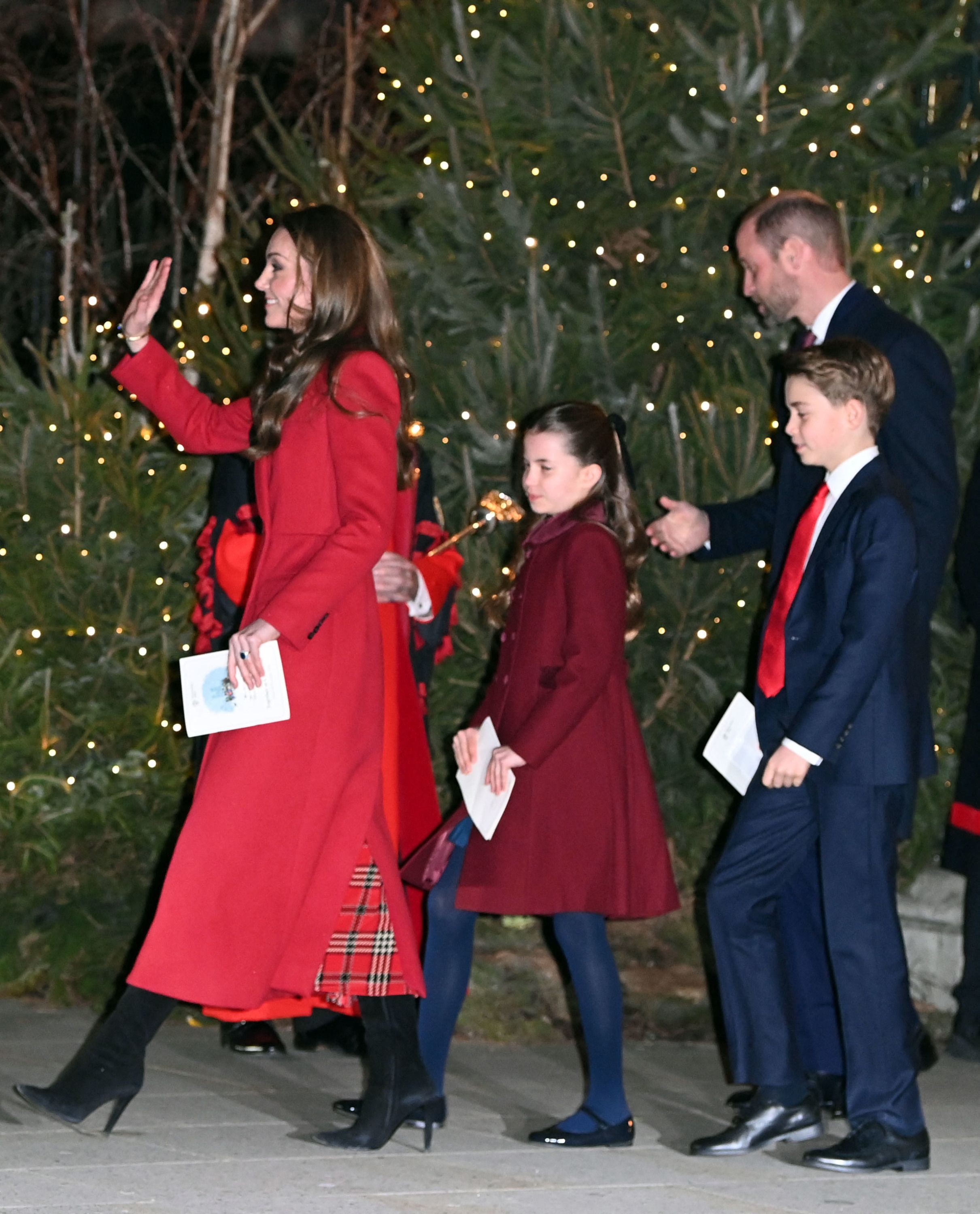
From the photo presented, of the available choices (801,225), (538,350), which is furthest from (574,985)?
(538,350)

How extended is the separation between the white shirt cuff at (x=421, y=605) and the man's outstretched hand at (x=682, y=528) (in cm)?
59

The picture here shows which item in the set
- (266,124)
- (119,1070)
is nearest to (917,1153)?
(119,1070)

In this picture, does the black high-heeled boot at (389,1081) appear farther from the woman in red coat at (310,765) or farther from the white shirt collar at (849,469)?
the white shirt collar at (849,469)

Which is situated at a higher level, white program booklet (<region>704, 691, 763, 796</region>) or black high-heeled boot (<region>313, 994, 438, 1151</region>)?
white program booklet (<region>704, 691, 763, 796</region>)

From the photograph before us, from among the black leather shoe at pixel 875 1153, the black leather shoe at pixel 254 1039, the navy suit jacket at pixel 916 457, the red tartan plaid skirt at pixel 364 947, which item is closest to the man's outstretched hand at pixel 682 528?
the navy suit jacket at pixel 916 457

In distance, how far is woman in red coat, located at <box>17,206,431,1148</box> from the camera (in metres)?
3.74

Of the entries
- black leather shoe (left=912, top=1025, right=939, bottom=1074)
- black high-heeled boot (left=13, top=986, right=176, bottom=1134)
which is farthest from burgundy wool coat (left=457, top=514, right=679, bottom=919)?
black leather shoe (left=912, top=1025, right=939, bottom=1074)

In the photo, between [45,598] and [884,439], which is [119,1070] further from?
[45,598]

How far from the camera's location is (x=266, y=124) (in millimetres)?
12656

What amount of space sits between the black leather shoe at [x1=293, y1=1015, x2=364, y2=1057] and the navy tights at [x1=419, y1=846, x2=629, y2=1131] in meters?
0.74

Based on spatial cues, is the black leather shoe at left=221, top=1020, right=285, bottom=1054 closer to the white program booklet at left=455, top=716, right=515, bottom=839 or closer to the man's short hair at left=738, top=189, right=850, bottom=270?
the white program booklet at left=455, top=716, right=515, bottom=839

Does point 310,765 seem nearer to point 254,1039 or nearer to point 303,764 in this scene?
point 303,764

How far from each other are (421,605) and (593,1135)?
1420 millimetres

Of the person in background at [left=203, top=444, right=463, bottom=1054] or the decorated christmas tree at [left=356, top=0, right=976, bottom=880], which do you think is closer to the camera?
the person in background at [left=203, top=444, right=463, bottom=1054]
